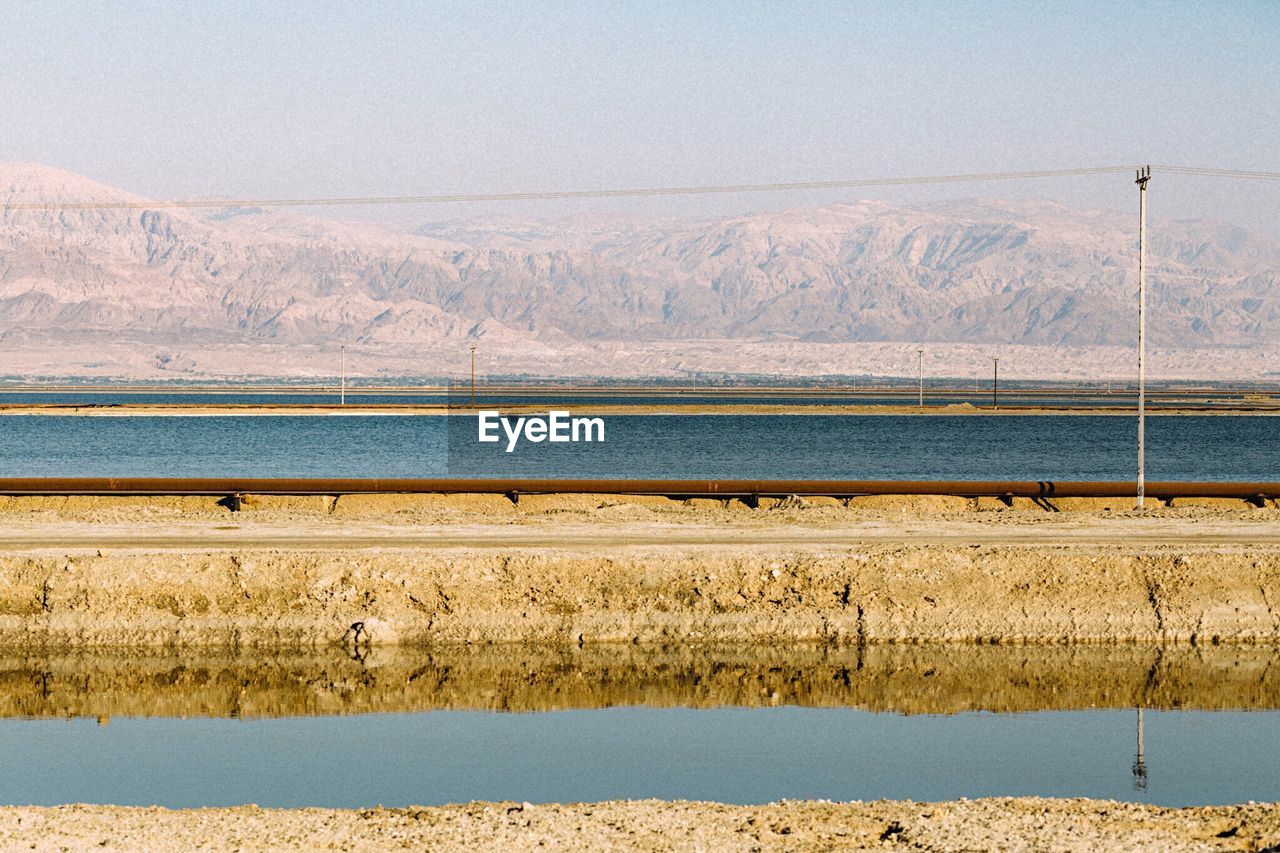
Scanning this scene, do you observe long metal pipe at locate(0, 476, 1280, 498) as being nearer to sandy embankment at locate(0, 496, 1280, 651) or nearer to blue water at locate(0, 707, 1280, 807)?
sandy embankment at locate(0, 496, 1280, 651)

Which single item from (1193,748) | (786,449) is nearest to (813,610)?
(1193,748)

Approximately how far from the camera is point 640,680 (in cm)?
2806

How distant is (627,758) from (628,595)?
944 centimetres

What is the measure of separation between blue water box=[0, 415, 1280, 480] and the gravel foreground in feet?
175

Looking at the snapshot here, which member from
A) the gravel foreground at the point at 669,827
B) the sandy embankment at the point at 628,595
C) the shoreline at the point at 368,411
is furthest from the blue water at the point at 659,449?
the gravel foreground at the point at 669,827

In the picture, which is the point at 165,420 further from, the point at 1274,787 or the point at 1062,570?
the point at 1274,787

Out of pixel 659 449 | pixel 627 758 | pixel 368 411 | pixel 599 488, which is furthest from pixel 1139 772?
pixel 368 411

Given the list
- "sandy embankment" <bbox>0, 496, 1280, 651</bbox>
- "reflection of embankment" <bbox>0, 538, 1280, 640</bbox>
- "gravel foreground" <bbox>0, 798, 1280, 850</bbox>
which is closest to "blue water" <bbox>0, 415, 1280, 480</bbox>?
"sandy embankment" <bbox>0, 496, 1280, 651</bbox>

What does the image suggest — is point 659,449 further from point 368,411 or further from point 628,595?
point 628,595

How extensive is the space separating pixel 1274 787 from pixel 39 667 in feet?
70.7

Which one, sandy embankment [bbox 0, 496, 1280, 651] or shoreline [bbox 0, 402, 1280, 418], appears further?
shoreline [bbox 0, 402, 1280, 418]

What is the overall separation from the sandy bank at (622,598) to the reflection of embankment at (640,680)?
73 cm

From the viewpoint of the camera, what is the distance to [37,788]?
67.4 feet

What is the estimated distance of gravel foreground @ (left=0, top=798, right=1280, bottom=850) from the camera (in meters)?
16.9
